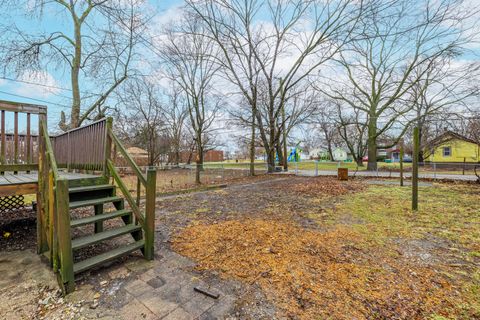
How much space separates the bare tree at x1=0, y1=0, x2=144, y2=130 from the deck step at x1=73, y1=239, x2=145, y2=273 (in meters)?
7.83

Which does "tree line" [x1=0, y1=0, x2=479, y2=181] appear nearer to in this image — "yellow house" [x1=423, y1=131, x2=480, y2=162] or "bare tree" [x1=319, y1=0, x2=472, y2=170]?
"bare tree" [x1=319, y1=0, x2=472, y2=170]

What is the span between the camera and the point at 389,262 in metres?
2.53

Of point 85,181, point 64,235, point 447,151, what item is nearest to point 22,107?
point 85,181

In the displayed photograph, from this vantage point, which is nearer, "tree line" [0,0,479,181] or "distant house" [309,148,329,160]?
"tree line" [0,0,479,181]

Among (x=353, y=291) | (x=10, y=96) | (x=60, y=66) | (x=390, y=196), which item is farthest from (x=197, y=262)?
(x=10, y=96)

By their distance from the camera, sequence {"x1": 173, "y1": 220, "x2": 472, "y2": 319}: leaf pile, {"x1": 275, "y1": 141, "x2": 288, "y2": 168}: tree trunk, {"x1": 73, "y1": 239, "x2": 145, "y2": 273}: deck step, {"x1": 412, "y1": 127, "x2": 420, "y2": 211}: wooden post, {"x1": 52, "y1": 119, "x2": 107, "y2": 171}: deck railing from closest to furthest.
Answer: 1. {"x1": 173, "y1": 220, "x2": 472, "y2": 319}: leaf pile
2. {"x1": 73, "y1": 239, "x2": 145, "y2": 273}: deck step
3. {"x1": 52, "y1": 119, "x2": 107, "y2": 171}: deck railing
4. {"x1": 412, "y1": 127, "x2": 420, "y2": 211}: wooden post
5. {"x1": 275, "y1": 141, "x2": 288, "y2": 168}: tree trunk

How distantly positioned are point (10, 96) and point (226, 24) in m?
12.0

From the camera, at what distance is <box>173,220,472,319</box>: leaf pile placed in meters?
1.78

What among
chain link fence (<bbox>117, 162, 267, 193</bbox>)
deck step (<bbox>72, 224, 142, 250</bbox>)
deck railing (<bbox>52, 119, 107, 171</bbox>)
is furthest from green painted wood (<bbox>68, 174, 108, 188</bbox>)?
chain link fence (<bbox>117, 162, 267, 193</bbox>)

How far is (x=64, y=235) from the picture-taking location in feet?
6.76

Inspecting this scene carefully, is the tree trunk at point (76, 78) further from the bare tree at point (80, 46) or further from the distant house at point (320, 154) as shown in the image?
the distant house at point (320, 154)

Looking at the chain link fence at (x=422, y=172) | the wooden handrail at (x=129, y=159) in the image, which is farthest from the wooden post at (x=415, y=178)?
the chain link fence at (x=422, y=172)

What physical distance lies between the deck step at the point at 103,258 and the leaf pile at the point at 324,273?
626mm

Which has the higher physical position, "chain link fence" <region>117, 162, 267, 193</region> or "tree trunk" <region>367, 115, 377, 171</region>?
"tree trunk" <region>367, 115, 377, 171</region>
